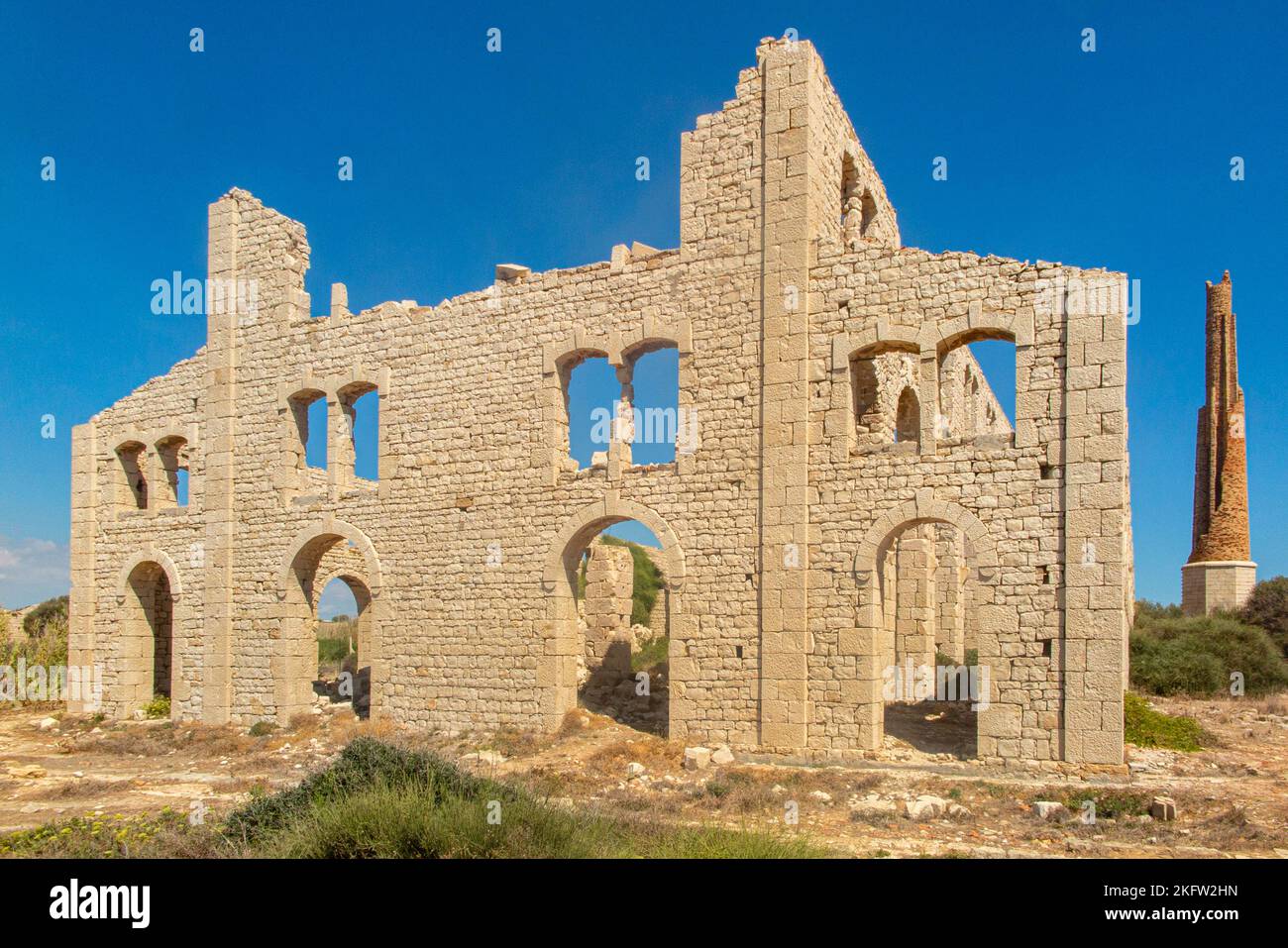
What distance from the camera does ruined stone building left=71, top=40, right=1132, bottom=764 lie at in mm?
11055

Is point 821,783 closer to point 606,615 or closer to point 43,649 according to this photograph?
point 606,615

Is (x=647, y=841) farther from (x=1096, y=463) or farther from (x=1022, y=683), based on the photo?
(x=1096, y=463)

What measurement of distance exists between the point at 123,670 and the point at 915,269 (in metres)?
16.0

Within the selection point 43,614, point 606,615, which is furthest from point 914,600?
point 43,614

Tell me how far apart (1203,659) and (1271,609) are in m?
8.95

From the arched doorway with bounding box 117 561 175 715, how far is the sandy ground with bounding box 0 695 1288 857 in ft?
7.09

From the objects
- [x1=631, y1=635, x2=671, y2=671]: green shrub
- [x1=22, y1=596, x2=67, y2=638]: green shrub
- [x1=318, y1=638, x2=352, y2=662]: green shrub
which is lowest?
[x1=318, y1=638, x2=352, y2=662]: green shrub

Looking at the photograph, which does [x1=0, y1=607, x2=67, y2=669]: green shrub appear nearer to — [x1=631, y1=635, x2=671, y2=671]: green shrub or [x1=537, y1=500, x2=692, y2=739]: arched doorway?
[x1=631, y1=635, x2=671, y2=671]: green shrub

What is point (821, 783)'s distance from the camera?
1051 cm

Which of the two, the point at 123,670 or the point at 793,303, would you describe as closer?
the point at 793,303

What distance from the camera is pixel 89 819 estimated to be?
30.1ft

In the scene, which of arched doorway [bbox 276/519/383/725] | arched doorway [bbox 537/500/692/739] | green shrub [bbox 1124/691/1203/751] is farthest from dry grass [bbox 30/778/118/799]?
green shrub [bbox 1124/691/1203/751]

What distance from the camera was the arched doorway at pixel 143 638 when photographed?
18.4 meters
